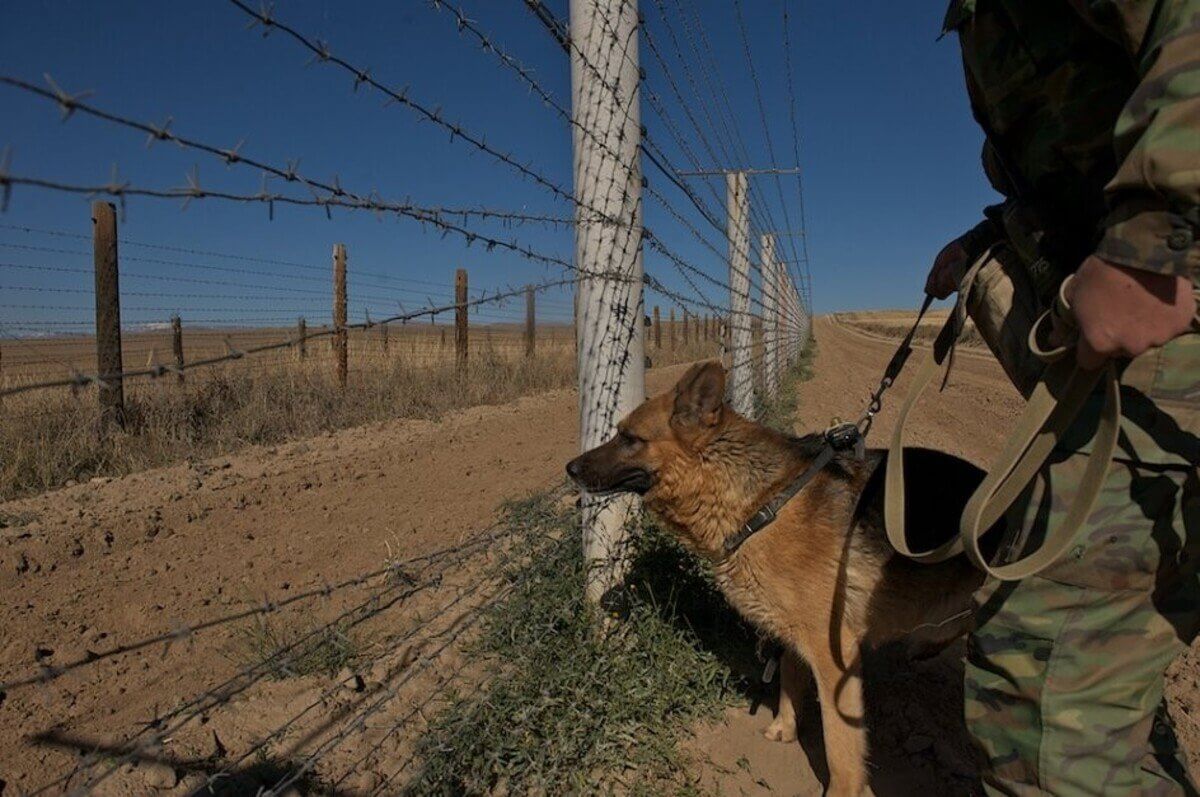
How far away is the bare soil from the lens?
258 centimetres

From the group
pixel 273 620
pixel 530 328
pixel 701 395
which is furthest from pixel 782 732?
pixel 530 328

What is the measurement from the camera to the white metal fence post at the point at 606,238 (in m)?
2.58

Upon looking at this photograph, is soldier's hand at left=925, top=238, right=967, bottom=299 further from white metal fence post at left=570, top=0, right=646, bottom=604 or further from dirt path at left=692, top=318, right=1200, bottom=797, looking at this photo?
dirt path at left=692, top=318, right=1200, bottom=797

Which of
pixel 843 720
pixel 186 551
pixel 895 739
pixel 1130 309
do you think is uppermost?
pixel 1130 309

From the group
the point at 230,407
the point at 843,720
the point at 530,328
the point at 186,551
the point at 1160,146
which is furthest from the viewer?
the point at 530,328

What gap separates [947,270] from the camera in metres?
2.17

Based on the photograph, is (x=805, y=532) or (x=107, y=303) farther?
(x=107, y=303)

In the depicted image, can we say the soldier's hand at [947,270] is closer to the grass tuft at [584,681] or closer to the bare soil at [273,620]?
the grass tuft at [584,681]

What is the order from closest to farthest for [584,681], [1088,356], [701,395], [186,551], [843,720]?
[1088,356]
[843,720]
[584,681]
[701,395]
[186,551]

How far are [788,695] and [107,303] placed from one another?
7364 mm

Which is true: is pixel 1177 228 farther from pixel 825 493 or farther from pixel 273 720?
pixel 273 720

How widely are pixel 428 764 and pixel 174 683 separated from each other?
6.03 feet

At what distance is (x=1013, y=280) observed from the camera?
1.68 metres

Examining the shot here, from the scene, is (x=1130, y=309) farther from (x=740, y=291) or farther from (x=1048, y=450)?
(x=740, y=291)
